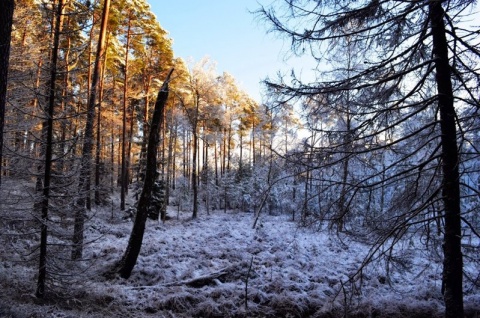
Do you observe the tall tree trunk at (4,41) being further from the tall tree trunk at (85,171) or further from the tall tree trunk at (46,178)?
the tall tree trunk at (85,171)

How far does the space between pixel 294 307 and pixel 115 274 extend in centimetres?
442

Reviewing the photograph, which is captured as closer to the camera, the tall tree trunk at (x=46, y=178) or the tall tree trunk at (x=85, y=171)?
the tall tree trunk at (x=46, y=178)

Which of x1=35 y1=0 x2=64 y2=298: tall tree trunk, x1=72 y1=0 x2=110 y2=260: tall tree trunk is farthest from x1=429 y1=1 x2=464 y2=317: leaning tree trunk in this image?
x1=35 y1=0 x2=64 y2=298: tall tree trunk

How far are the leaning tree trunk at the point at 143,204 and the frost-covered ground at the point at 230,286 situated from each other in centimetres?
39

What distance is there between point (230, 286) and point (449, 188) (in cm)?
521

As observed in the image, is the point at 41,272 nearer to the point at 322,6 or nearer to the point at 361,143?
the point at 361,143

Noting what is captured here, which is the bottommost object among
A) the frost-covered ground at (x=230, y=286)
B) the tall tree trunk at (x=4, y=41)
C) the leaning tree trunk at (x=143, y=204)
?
the frost-covered ground at (x=230, y=286)

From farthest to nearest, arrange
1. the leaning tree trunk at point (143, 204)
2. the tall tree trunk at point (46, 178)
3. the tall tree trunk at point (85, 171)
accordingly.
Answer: the leaning tree trunk at point (143, 204)
the tall tree trunk at point (85, 171)
the tall tree trunk at point (46, 178)

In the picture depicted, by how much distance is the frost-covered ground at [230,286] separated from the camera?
17.7 ft

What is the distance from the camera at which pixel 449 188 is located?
3656 millimetres

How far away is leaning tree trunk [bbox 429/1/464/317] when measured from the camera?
11.7 feet

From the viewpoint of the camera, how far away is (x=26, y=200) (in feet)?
19.1

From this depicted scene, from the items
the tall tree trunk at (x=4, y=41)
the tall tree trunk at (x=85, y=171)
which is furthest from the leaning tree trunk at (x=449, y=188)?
the tall tree trunk at (x=85, y=171)

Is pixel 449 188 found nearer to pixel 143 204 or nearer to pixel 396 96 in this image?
pixel 396 96
